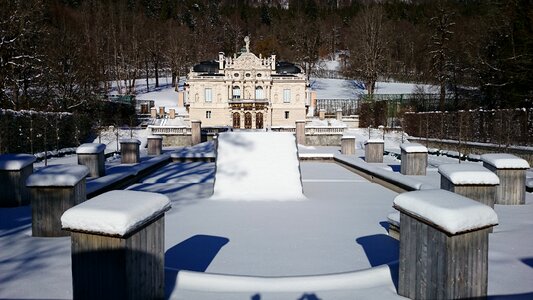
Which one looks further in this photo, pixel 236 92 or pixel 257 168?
pixel 236 92

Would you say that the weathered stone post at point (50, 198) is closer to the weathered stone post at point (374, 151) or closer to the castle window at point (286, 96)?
the weathered stone post at point (374, 151)

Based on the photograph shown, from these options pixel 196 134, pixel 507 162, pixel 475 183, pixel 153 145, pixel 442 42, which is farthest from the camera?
pixel 442 42

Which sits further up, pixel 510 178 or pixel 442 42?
pixel 442 42

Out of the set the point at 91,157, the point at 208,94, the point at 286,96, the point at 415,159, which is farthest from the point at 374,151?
the point at 208,94

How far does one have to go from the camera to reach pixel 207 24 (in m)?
90.1

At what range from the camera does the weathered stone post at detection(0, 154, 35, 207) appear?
8164mm

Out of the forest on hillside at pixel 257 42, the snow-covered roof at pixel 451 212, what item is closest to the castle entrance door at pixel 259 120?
the forest on hillside at pixel 257 42

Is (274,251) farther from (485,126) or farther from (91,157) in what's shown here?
(485,126)

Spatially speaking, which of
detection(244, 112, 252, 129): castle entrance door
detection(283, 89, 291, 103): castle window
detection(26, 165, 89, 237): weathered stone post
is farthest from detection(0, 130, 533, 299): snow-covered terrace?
detection(283, 89, 291, 103): castle window

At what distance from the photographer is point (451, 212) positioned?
11.1 ft

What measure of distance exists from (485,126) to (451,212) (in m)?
23.1

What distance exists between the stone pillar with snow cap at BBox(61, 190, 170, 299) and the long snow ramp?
5951 millimetres

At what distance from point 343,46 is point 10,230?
308ft

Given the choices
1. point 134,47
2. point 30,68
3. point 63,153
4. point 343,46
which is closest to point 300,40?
point 343,46
